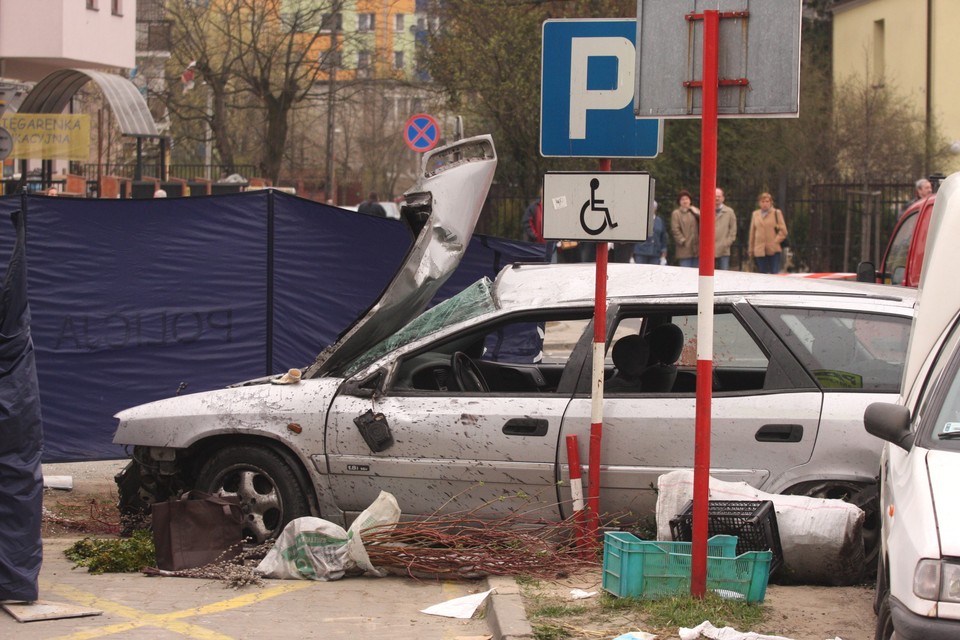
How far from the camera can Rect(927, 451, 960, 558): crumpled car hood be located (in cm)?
405

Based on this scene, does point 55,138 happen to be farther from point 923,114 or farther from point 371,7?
point 371,7

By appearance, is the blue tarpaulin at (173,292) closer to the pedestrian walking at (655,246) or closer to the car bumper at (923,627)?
the car bumper at (923,627)

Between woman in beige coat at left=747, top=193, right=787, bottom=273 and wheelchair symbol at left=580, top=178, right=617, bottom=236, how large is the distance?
14.0m

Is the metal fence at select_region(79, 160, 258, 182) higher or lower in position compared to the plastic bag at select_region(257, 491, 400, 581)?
higher

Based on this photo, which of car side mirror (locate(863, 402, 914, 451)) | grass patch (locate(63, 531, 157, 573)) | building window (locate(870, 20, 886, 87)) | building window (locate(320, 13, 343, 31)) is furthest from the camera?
building window (locate(320, 13, 343, 31))

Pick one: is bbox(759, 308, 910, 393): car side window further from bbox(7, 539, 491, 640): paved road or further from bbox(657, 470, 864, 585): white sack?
bbox(7, 539, 491, 640): paved road

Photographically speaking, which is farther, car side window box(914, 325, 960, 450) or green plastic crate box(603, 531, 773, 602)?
green plastic crate box(603, 531, 773, 602)

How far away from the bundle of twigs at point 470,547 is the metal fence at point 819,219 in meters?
19.4

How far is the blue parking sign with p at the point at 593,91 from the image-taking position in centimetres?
675

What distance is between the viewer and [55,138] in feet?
82.0

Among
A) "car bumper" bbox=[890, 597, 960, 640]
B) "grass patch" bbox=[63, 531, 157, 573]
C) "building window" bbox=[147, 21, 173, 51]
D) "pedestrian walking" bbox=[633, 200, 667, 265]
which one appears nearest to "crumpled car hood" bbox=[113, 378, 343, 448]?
"grass patch" bbox=[63, 531, 157, 573]

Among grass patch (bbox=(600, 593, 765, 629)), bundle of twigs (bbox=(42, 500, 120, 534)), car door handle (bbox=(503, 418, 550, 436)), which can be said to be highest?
car door handle (bbox=(503, 418, 550, 436))

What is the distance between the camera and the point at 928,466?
455 centimetres

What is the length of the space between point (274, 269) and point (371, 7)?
43.1 meters
